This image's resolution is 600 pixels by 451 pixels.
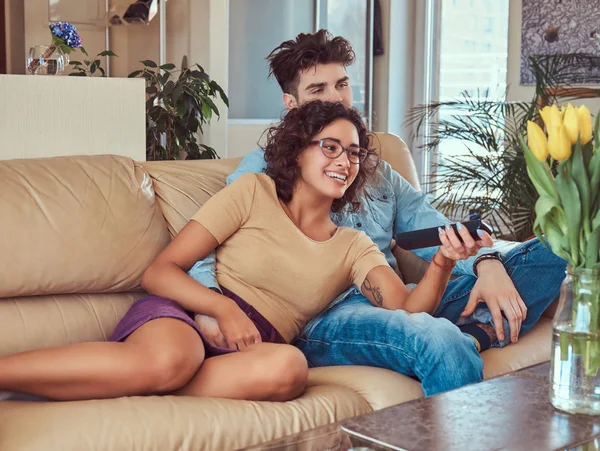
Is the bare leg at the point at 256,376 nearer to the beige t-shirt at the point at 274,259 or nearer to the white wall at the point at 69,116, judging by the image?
the beige t-shirt at the point at 274,259

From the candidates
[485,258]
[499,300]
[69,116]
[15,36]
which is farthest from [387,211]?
[15,36]

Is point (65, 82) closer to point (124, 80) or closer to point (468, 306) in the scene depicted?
point (124, 80)

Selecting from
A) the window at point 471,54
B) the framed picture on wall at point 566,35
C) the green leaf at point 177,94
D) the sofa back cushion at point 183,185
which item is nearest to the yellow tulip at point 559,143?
the sofa back cushion at point 183,185

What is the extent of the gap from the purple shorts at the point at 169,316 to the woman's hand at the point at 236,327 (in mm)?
39

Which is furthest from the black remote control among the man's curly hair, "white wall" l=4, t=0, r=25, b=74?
"white wall" l=4, t=0, r=25, b=74

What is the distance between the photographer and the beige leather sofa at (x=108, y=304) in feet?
4.88

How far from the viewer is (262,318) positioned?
1916 millimetres

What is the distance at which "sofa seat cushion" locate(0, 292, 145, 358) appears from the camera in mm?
1836

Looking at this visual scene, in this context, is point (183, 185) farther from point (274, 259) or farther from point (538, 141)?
point (538, 141)

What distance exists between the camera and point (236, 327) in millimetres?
1784

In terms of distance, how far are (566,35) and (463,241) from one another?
2997 millimetres

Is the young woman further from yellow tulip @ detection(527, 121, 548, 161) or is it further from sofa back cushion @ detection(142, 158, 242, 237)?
yellow tulip @ detection(527, 121, 548, 161)

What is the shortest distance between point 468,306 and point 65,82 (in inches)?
51.8

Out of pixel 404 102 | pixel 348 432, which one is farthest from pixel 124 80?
pixel 404 102
